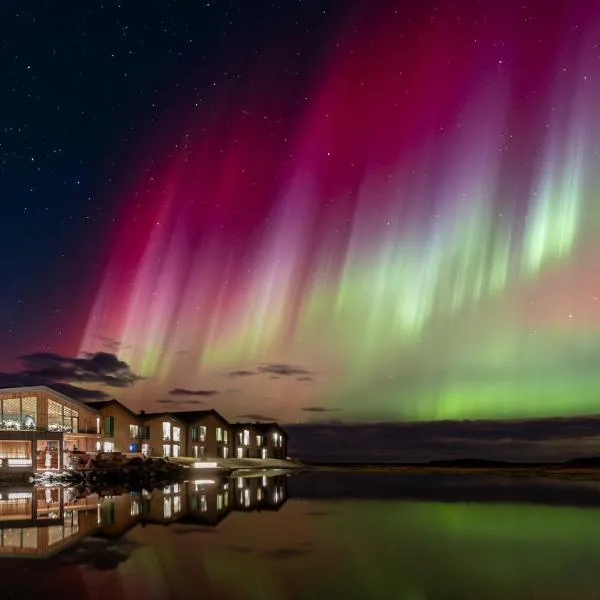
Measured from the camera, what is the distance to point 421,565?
20719mm

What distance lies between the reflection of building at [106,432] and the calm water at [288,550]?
22.6m

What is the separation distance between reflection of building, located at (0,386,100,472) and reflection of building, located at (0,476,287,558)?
10.3m

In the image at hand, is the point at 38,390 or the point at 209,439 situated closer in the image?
the point at 38,390

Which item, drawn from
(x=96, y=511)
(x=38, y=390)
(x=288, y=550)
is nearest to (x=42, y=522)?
(x=96, y=511)

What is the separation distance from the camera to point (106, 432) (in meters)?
82.7

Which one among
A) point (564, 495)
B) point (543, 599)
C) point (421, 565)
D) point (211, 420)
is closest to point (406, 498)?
point (564, 495)

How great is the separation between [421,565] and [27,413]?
2130 inches

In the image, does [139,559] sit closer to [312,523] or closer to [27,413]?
[312,523]

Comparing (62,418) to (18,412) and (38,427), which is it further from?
(18,412)

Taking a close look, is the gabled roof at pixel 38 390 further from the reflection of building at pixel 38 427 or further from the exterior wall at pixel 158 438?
the exterior wall at pixel 158 438

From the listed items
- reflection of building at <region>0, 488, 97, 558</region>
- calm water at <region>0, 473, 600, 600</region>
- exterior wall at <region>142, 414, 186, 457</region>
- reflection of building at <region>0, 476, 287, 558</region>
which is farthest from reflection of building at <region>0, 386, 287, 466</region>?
calm water at <region>0, 473, 600, 600</region>

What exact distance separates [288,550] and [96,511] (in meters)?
14.0

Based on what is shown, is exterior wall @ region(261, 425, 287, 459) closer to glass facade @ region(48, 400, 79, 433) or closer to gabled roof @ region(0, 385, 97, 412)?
glass facade @ region(48, 400, 79, 433)

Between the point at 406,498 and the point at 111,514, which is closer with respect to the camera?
the point at 111,514
